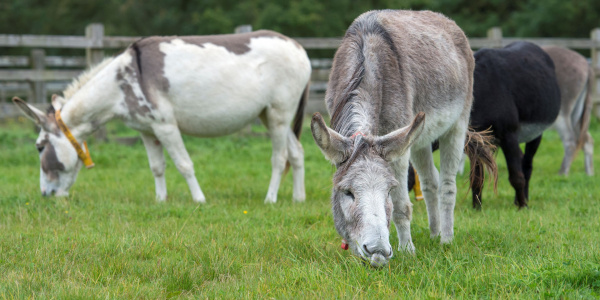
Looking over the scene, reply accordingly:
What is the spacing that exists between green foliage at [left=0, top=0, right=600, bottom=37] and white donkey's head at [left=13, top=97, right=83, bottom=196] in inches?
724

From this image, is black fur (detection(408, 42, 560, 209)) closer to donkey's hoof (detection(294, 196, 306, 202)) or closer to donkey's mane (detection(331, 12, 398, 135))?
donkey's hoof (detection(294, 196, 306, 202))

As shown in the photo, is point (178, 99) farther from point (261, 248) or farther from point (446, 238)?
point (446, 238)

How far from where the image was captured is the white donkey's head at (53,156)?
6.82m

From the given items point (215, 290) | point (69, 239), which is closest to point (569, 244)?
point (215, 290)

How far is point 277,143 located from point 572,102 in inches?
180

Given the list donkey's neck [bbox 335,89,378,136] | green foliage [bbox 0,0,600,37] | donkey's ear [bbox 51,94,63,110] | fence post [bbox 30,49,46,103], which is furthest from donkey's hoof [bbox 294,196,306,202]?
green foliage [bbox 0,0,600,37]

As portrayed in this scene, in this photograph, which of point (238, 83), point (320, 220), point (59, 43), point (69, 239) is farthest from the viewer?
point (59, 43)

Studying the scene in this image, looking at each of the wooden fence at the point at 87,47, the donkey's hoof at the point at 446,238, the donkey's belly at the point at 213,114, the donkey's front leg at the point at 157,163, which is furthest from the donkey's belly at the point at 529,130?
the donkey's front leg at the point at 157,163

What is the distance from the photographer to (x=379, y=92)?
12.6 feet

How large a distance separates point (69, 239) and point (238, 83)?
2.90 metres

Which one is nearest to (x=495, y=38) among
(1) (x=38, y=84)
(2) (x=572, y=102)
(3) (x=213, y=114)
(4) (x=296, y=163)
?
Answer: (2) (x=572, y=102)

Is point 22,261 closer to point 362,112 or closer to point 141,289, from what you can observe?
point 141,289

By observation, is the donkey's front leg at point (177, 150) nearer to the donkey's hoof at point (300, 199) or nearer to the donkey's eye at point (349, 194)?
the donkey's hoof at point (300, 199)

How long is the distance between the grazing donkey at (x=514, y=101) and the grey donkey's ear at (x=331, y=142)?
2.43 meters
